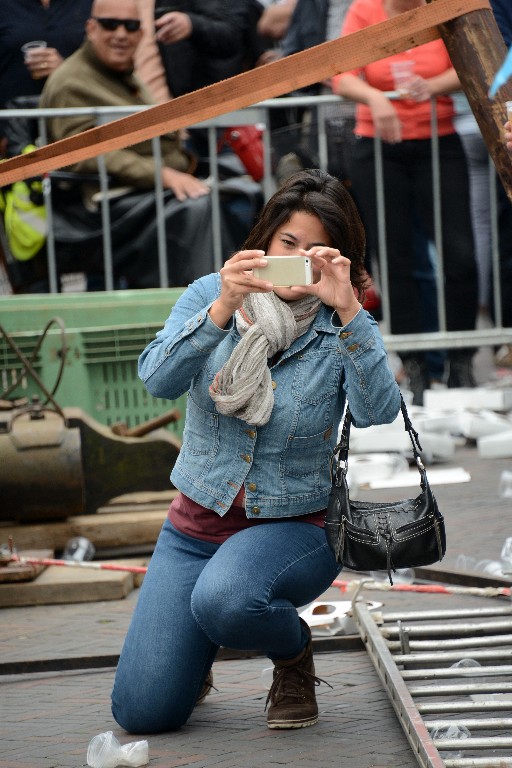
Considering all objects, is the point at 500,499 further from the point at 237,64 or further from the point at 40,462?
the point at 237,64

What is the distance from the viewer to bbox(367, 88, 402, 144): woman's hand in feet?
25.2

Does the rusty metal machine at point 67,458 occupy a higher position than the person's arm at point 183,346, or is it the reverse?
the person's arm at point 183,346

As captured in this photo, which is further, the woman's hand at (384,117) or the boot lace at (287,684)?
the woman's hand at (384,117)

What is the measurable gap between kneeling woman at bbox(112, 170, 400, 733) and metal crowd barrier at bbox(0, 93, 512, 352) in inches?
167

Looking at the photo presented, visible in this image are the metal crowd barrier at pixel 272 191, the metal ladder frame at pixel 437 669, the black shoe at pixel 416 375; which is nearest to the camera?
the metal ladder frame at pixel 437 669

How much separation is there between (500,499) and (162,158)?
296cm

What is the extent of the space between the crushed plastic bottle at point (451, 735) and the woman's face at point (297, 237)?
112 cm

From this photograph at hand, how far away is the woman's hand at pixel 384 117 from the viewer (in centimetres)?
768

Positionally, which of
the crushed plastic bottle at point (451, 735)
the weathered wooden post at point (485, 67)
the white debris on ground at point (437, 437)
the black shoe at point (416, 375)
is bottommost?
the crushed plastic bottle at point (451, 735)

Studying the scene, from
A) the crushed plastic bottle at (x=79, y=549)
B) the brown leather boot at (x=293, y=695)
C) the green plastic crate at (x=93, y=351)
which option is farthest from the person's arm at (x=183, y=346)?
the green plastic crate at (x=93, y=351)

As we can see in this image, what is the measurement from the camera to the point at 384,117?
304 inches

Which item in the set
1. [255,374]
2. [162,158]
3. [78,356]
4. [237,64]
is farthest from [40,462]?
[237,64]

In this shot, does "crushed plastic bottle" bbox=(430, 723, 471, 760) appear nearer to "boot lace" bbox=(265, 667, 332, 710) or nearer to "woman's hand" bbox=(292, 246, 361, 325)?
"boot lace" bbox=(265, 667, 332, 710)

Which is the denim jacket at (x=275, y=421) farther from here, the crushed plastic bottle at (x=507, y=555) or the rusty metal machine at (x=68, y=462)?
the rusty metal machine at (x=68, y=462)
